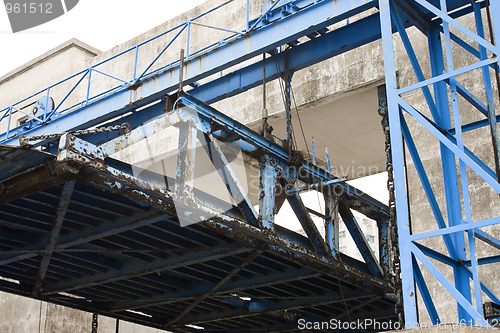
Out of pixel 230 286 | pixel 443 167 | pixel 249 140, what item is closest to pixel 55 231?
pixel 249 140

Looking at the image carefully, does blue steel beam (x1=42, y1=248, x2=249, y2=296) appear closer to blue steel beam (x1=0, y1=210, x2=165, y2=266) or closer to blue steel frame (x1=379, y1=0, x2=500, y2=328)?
blue steel beam (x1=0, y1=210, x2=165, y2=266)

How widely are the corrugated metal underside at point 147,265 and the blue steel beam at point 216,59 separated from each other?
132 inches

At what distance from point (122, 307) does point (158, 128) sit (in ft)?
22.0

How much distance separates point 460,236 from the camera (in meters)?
9.19

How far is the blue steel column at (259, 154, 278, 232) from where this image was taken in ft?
38.4

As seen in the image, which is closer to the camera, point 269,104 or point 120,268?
point 120,268

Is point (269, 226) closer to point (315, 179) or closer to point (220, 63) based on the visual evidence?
point (315, 179)

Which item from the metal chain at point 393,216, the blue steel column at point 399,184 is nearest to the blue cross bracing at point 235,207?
the blue steel column at point 399,184

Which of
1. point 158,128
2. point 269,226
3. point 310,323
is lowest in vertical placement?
point 310,323

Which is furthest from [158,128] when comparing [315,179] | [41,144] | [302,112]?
[302,112]

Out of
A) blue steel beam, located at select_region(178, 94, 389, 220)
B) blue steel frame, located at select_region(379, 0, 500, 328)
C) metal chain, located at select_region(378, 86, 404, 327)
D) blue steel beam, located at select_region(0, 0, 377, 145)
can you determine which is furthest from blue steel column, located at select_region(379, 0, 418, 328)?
blue steel beam, located at select_region(178, 94, 389, 220)

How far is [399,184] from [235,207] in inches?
155

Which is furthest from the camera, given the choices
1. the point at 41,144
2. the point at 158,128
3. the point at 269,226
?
the point at 41,144

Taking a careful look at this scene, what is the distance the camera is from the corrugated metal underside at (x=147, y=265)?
10.3 m
